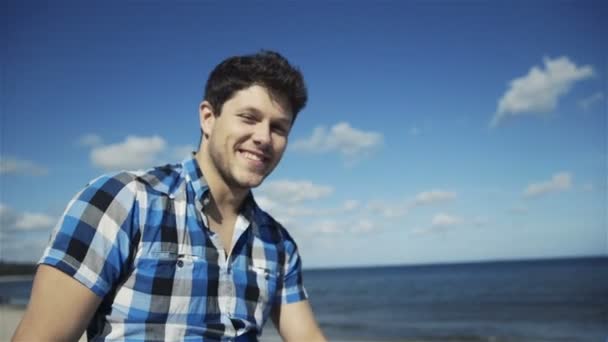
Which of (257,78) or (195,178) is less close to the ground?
(257,78)

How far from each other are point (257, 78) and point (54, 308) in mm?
1059

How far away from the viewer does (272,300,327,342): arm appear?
1.97m

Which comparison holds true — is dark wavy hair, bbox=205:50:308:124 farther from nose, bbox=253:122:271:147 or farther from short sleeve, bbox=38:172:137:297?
short sleeve, bbox=38:172:137:297

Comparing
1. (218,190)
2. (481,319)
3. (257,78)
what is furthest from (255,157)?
(481,319)

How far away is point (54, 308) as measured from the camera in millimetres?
1243

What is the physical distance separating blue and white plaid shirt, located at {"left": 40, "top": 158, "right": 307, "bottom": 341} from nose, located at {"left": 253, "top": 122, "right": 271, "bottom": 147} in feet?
0.87

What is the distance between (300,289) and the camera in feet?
6.67

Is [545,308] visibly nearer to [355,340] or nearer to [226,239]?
[355,340]

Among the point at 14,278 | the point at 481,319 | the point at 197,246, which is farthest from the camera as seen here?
the point at 14,278

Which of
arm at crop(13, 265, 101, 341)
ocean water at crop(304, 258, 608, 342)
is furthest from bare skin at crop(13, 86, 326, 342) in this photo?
ocean water at crop(304, 258, 608, 342)

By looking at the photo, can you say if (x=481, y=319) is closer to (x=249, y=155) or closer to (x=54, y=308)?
(x=249, y=155)

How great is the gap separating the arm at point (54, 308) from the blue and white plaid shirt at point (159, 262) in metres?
0.03

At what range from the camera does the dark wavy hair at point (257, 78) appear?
1.79m

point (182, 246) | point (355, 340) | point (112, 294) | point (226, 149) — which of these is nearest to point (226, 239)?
point (182, 246)
